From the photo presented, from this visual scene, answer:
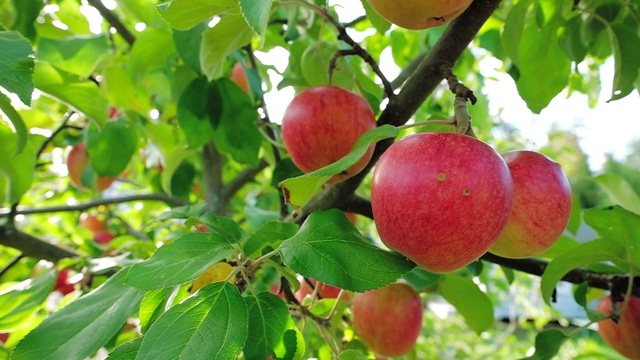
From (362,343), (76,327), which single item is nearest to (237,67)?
(362,343)

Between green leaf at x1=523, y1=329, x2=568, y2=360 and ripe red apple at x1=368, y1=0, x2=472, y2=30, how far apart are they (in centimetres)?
60

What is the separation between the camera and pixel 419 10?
0.57 metres

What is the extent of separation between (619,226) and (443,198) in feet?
1.29

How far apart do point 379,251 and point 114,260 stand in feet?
2.08

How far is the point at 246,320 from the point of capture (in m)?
0.51

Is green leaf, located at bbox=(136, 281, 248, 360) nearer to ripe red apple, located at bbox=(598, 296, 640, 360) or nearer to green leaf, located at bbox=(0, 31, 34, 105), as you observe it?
green leaf, located at bbox=(0, 31, 34, 105)

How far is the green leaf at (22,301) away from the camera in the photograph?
3.02 feet

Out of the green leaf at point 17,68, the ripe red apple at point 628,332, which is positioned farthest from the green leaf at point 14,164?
the ripe red apple at point 628,332

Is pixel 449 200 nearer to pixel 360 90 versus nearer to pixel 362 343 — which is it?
pixel 360 90

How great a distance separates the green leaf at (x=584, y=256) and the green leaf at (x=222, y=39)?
0.56 metres

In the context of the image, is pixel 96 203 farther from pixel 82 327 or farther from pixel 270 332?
pixel 270 332

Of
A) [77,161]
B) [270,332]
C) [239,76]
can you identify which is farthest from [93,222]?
[270,332]

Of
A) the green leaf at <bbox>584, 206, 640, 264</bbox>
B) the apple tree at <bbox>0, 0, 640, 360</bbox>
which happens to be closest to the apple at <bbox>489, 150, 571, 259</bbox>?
the apple tree at <bbox>0, 0, 640, 360</bbox>

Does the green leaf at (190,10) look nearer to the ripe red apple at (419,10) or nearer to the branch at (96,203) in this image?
the ripe red apple at (419,10)
